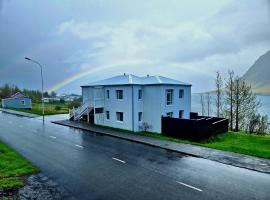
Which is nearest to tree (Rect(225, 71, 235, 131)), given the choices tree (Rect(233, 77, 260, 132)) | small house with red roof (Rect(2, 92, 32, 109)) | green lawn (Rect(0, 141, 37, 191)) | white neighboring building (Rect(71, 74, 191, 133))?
tree (Rect(233, 77, 260, 132))

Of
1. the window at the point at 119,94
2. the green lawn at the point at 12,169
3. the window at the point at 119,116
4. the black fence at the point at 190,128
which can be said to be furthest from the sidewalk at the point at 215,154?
the green lawn at the point at 12,169

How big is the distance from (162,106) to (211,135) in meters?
6.02

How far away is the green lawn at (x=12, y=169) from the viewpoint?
995cm

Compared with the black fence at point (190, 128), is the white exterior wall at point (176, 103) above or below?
above

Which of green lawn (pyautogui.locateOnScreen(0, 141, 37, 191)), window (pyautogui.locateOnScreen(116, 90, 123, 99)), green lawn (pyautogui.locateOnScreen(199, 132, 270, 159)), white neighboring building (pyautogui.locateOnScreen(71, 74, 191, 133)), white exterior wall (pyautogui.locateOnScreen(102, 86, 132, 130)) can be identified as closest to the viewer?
green lawn (pyautogui.locateOnScreen(0, 141, 37, 191))

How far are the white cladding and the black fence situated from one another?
1.60 m

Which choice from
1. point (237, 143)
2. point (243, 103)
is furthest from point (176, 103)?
point (243, 103)

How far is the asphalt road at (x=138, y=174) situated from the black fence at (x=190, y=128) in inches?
224

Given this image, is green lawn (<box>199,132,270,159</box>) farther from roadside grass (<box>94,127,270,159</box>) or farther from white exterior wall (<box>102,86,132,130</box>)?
white exterior wall (<box>102,86,132,130</box>)

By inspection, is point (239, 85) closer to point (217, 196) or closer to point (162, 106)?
point (162, 106)

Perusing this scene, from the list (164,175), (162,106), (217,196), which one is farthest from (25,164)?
(162,106)

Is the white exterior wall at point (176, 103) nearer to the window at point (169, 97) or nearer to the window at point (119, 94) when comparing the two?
the window at point (169, 97)

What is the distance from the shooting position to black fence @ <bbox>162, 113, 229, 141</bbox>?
845 inches

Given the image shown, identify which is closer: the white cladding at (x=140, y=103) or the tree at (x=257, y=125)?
the white cladding at (x=140, y=103)
